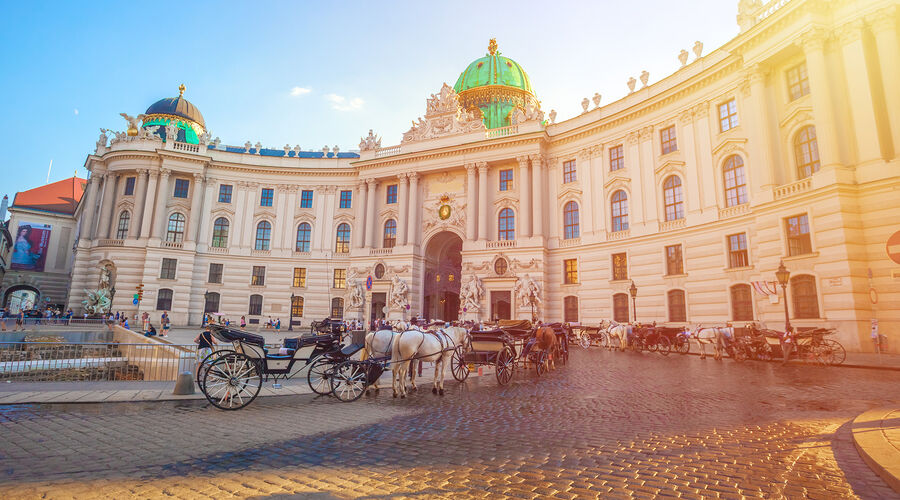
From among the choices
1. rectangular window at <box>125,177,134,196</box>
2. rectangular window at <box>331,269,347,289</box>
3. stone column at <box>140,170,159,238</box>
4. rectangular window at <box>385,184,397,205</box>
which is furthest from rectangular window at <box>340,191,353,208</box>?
rectangular window at <box>125,177,134,196</box>

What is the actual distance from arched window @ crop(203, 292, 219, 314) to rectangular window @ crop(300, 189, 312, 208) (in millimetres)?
11722

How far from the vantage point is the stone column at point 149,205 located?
4028 centimetres

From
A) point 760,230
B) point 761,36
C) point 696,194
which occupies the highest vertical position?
point 761,36

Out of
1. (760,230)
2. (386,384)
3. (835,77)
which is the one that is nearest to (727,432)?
(386,384)

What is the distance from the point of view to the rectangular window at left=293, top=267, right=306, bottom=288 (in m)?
43.0

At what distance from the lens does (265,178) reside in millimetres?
44344

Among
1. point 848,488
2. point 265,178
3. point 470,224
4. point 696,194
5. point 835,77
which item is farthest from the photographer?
point 265,178

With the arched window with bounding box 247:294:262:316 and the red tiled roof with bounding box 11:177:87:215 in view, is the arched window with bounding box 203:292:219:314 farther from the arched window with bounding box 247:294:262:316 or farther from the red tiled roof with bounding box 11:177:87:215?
the red tiled roof with bounding box 11:177:87:215

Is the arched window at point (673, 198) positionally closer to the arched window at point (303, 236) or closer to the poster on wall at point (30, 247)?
the arched window at point (303, 236)

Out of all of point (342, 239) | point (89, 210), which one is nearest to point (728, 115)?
point (342, 239)

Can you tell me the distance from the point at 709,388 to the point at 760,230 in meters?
15.3

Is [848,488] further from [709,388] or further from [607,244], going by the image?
[607,244]

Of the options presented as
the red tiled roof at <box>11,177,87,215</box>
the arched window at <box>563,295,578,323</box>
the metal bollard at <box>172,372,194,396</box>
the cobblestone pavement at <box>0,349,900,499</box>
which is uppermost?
the red tiled roof at <box>11,177,87,215</box>

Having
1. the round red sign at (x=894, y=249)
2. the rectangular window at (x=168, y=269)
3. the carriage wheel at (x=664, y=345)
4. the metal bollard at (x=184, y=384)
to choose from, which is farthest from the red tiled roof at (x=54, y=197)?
the round red sign at (x=894, y=249)
